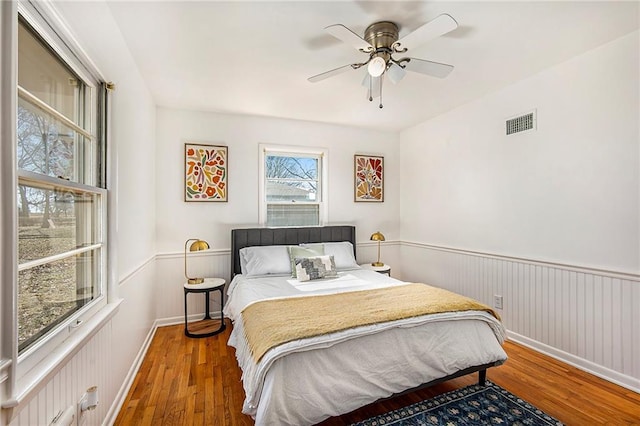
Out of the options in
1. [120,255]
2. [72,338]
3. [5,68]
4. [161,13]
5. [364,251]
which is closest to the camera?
[5,68]

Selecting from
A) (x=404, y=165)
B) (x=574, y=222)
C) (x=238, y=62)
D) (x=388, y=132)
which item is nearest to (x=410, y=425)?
(x=574, y=222)

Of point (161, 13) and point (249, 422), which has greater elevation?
point (161, 13)

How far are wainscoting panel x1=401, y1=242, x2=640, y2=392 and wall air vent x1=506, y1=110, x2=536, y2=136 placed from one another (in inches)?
50.8

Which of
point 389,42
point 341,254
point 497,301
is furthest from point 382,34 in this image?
point 497,301

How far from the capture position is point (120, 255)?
2.03 m

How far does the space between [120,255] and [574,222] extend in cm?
357

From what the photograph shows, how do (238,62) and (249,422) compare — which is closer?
(249,422)

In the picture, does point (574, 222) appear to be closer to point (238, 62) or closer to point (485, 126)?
point (485, 126)

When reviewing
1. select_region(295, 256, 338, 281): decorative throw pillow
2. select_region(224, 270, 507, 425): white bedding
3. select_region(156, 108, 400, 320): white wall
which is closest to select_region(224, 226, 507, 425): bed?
select_region(224, 270, 507, 425): white bedding

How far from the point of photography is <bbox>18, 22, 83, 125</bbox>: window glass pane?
109 centimetres

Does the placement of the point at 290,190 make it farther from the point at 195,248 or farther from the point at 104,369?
the point at 104,369

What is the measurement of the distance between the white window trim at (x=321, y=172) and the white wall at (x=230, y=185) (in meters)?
0.06

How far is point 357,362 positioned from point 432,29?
2.03 meters

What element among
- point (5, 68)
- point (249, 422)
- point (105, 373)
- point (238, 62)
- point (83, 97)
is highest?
point (238, 62)
